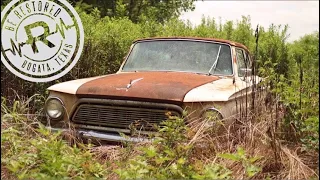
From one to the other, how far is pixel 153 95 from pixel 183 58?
A: 4.85 feet

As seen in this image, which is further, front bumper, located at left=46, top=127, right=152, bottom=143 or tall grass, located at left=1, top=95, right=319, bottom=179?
front bumper, located at left=46, top=127, right=152, bottom=143

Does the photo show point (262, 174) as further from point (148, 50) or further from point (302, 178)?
point (148, 50)

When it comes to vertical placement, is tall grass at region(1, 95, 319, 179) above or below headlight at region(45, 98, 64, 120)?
below

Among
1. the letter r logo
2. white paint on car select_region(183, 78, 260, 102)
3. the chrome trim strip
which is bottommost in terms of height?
the chrome trim strip

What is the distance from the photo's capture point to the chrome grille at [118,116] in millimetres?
4176

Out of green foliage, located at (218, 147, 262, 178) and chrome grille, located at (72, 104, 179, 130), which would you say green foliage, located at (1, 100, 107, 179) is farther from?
green foliage, located at (218, 147, 262, 178)

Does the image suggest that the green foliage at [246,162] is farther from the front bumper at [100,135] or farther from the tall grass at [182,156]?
the front bumper at [100,135]

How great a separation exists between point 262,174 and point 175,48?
2.67m

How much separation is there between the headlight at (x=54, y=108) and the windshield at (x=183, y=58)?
4.50 ft

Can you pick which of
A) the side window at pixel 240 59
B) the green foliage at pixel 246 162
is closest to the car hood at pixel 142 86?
the side window at pixel 240 59

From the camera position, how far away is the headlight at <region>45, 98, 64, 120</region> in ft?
15.2
